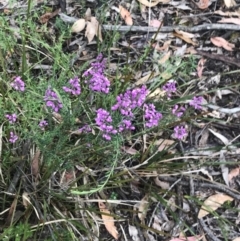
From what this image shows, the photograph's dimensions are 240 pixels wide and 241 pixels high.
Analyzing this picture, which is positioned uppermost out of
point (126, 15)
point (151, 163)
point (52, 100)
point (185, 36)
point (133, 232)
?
point (52, 100)

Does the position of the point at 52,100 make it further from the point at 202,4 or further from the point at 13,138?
the point at 202,4

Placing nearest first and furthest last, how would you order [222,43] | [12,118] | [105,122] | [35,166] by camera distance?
[105,122] < [12,118] < [35,166] < [222,43]

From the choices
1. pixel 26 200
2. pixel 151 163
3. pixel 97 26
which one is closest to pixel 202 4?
pixel 97 26

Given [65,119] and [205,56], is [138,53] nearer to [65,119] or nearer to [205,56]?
[205,56]

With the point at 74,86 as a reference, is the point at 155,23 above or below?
below

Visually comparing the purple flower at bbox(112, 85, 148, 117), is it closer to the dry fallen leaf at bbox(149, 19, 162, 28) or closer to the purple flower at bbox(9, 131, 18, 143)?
the purple flower at bbox(9, 131, 18, 143)

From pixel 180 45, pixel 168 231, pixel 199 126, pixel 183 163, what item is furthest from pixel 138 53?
pixel 168 231
